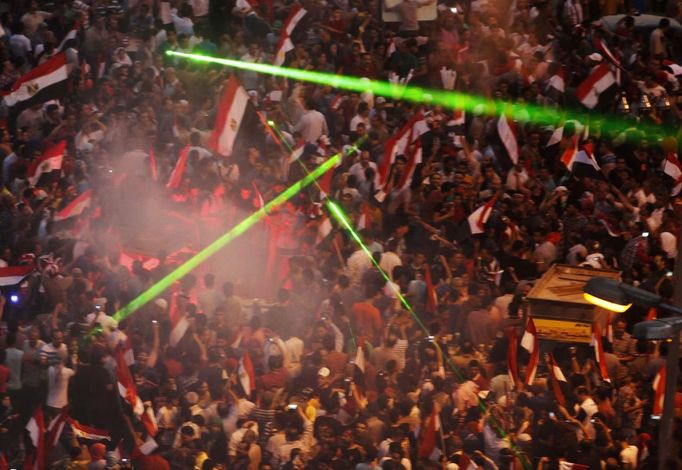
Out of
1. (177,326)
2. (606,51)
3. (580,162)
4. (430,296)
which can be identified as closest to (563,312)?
(430,296)

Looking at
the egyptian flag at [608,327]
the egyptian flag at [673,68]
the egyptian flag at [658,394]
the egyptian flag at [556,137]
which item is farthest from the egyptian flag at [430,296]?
the egyptian flag at [673,68]

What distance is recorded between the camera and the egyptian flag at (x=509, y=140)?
67.3ft

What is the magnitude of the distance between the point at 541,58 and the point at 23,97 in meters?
6.98

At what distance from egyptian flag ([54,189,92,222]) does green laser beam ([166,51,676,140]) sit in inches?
154

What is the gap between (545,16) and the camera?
24.1 metres

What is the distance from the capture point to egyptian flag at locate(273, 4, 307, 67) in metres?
22.6

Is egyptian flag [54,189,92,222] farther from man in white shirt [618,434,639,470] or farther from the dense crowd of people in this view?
man in white shirt [618,434,639,470]

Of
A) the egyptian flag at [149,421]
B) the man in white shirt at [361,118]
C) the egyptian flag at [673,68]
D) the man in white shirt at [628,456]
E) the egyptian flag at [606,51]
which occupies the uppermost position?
the egyptian flag at [606,51]

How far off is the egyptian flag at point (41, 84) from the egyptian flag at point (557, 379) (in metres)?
7.89

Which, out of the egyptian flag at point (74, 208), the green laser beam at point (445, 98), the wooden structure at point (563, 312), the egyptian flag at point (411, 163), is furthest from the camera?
the green laser beam at point (445, 98)

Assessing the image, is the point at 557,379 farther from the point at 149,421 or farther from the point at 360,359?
the point at 149,421

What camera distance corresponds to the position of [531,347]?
16.0 metres

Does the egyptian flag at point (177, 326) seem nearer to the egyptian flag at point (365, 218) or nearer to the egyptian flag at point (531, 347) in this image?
the egyptian flag at point (365, 218)

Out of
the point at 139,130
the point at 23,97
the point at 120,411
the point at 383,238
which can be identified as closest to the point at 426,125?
the point at 383,238
